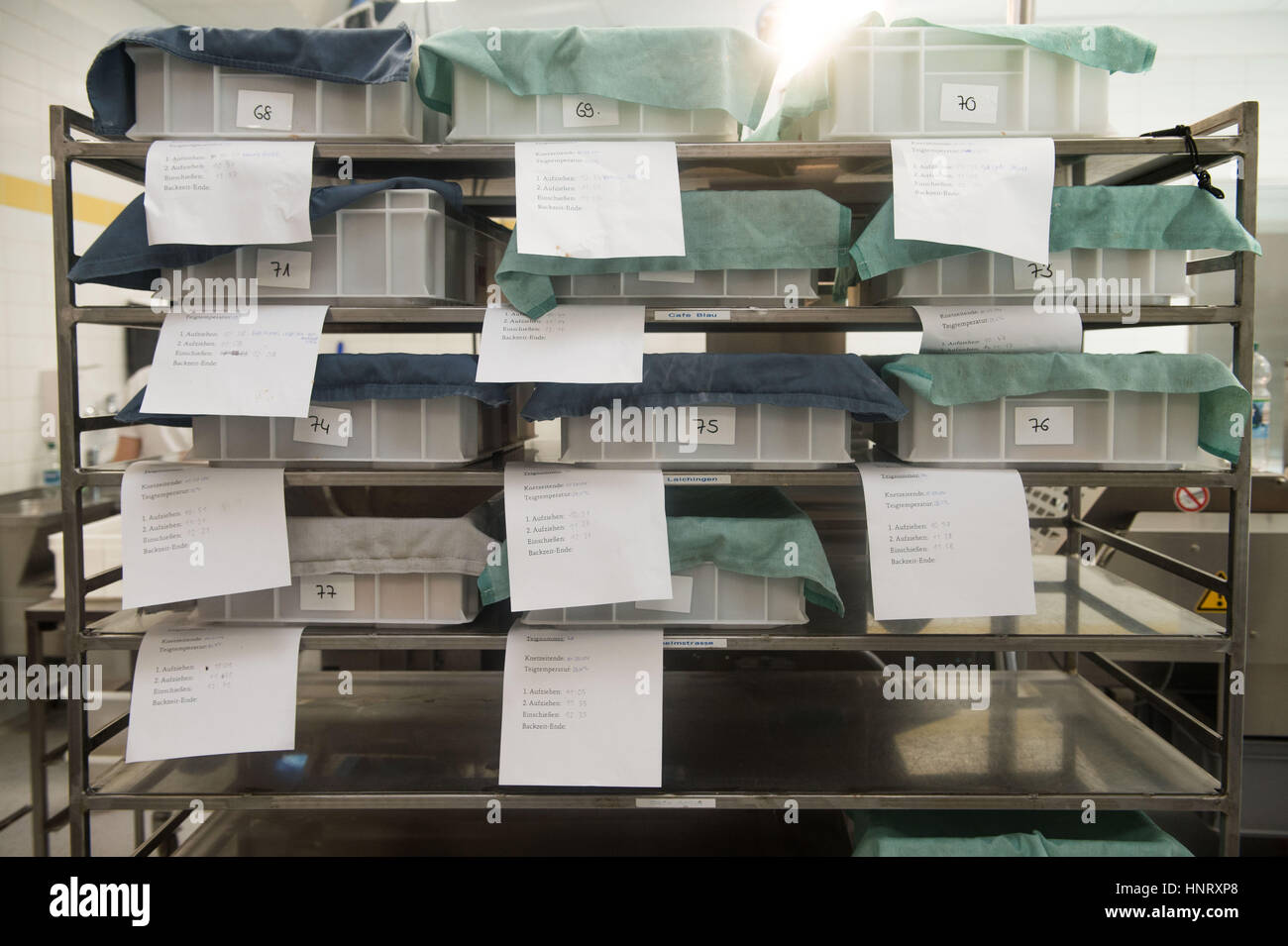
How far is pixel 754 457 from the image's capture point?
1858 millimetres

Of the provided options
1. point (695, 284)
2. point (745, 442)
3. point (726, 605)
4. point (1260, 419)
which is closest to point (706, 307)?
point (695, 284)

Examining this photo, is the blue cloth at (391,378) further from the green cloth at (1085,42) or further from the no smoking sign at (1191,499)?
the no smoking sign at (1191,499)

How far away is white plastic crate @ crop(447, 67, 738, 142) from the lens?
1809 millimetres

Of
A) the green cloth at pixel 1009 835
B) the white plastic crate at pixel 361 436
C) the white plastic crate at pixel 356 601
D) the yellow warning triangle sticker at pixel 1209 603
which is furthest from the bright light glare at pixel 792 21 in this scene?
the yellow warning triangle sticker at pixel 1209 603

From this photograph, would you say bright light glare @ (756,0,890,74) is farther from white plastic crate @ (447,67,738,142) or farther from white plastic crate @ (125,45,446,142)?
white plastic crate @ (125,45,446,142)

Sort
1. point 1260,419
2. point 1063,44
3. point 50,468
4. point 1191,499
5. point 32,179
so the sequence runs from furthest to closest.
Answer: point 50,468
point 32,179
point 1260,419
point 1191,499
point 1063,44

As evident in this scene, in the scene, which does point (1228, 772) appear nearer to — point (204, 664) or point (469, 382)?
point (469, 382)

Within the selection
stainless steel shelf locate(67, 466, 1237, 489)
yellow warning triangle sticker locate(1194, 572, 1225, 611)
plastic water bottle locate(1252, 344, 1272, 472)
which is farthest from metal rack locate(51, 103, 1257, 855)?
plastic water bottle locate(1252, 344, 1272, 472)

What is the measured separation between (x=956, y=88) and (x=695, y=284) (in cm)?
66

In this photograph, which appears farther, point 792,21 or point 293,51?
point 792,21

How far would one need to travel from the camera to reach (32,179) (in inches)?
175

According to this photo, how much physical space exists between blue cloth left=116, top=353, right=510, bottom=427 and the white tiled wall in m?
3.35

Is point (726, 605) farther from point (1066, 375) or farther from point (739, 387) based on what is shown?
point (1066, 375)
